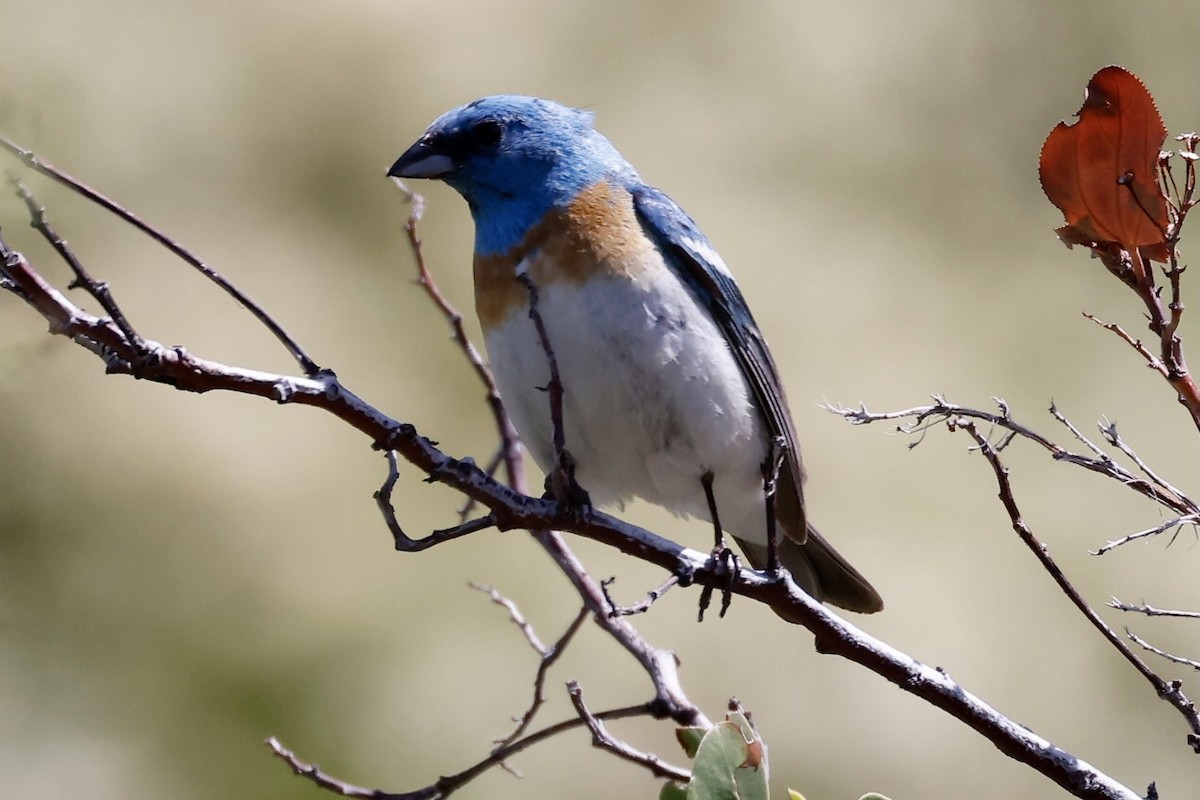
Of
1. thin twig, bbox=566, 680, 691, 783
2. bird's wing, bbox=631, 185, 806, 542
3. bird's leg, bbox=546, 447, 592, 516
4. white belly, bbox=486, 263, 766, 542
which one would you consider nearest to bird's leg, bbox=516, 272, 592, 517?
bird's leg, bbox=546, 447, 592, 516

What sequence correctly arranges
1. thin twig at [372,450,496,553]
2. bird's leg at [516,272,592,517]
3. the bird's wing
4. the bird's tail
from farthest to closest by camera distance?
the bird's tail → the bird's wing → bird's leg at [516,272,592,517] → thin twig at [372,450,496,553]

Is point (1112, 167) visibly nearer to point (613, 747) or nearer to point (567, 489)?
point (567, 489)

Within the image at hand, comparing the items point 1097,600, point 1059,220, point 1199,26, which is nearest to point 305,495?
point 1097,600

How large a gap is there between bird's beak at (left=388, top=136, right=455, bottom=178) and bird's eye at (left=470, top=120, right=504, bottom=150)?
4 cm

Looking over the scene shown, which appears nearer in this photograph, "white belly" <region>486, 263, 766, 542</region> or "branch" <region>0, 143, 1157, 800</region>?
"branch" <region>0, 143, 1157, 800</region>

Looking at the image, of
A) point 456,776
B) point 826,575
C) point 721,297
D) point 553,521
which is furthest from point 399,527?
point 826,575

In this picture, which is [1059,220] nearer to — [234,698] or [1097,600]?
[1097,600]

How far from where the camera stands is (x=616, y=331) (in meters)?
1.48

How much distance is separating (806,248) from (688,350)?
66.0 inches

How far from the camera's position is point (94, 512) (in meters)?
2.38

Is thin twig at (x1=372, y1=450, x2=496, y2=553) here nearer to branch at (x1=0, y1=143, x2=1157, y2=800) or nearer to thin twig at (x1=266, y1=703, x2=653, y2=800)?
branch at (x1=0, y1=143, x2=1157, y2=800)

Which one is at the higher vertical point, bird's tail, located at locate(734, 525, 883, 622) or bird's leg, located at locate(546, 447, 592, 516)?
bird's tail, located at locate(734, 525, 883, 622)

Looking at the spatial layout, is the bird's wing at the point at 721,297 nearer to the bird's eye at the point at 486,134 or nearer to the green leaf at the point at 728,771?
the bird's eye at the point at 486,134

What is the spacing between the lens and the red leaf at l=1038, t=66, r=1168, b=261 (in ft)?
2.93
